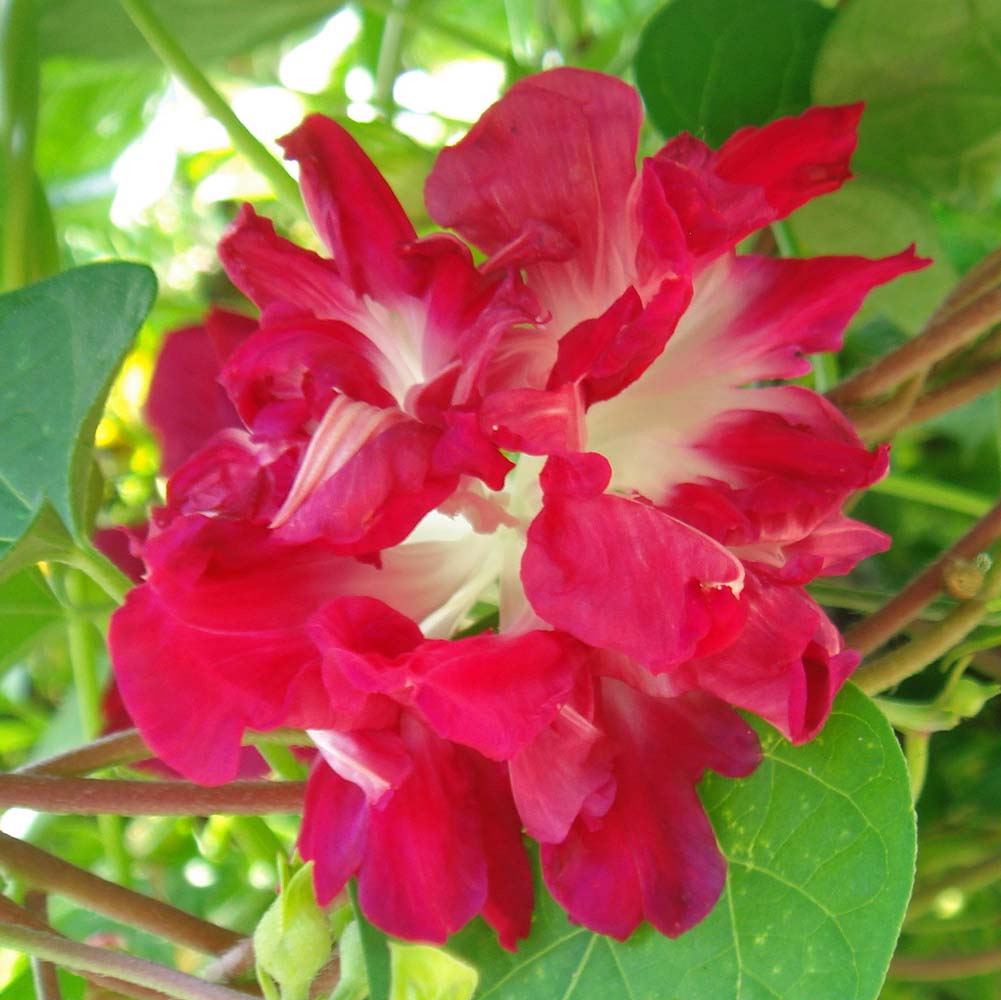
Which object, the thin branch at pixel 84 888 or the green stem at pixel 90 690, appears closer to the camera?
the thin branch at pixel 84 888

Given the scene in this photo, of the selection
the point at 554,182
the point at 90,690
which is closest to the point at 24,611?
the point at 90,690

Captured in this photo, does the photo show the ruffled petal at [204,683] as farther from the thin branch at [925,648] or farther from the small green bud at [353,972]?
the thin branch at [925,648]

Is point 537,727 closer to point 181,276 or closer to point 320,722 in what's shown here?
point 320,722

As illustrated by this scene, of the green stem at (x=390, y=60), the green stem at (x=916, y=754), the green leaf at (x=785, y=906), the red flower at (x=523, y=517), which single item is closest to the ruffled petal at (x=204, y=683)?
the red flower at (x=523, y=517)

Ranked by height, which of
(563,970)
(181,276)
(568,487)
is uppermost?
(568,487)

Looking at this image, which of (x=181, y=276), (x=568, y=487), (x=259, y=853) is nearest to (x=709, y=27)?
(x=568, y=487)

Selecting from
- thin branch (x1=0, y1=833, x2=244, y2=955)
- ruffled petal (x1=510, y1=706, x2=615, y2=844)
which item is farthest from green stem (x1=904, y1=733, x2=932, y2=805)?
thin branch (x1=0, y1=833, x2=244, y2=955)

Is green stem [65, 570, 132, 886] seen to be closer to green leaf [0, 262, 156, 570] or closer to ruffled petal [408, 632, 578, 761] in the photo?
green leaf [0, 262, 156, 570]
